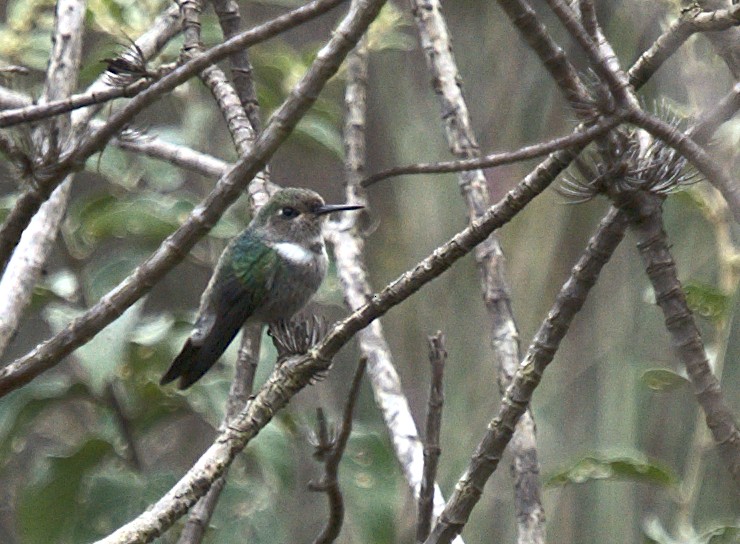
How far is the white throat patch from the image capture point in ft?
11.2

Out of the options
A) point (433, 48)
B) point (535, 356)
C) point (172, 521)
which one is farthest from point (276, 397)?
point (433, 48)

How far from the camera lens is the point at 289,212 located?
137 inches

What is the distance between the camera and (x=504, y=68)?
16.3 ft

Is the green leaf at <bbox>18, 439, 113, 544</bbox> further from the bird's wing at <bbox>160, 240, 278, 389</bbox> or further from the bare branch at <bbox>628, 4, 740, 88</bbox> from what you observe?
the bare branch at <bbox>628, 4, 740, 88</bbox>

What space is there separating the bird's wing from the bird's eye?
108 millimetres

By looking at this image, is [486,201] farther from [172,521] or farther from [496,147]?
[496,147]

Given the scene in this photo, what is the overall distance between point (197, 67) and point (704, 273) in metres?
2.96

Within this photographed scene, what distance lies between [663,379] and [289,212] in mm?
1209

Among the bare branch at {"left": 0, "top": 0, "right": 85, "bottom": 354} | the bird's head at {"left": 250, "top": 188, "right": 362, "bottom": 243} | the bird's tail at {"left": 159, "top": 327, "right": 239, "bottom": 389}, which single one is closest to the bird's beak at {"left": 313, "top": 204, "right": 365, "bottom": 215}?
the bird's head at {"left": 250, "top": 188, "right": 362, "bottom": 243}

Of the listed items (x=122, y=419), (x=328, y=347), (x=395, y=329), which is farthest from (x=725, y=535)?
(x=395, y=329)

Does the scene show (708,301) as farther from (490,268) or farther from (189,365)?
(189,365)

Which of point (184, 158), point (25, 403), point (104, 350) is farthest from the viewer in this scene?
point (184, 158)

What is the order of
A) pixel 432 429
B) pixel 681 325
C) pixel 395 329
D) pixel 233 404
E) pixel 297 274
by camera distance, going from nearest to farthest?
pixel 432 429 < pixel 681 325 < pixel 233 404 < pixel 297 274 < pixel 395 329

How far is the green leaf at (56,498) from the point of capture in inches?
118
